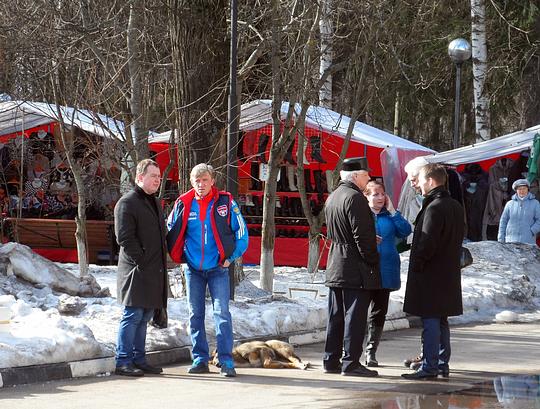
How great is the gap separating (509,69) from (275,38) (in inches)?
644

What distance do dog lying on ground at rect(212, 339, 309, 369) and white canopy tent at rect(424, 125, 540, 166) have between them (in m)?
11.3

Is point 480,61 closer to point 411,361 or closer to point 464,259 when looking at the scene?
point 464,259

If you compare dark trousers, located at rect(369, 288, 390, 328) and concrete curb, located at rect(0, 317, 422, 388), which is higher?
dark trousers, located at rect(369, 288, 390, 328)

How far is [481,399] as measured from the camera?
884 cm

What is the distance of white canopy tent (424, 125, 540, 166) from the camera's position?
2150 cm

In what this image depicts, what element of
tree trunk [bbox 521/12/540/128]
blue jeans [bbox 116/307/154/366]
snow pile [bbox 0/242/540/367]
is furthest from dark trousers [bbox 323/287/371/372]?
tree trunk [bbox 521/12/540/128]

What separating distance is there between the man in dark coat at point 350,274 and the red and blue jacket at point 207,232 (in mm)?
823

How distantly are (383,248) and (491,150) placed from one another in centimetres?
1163

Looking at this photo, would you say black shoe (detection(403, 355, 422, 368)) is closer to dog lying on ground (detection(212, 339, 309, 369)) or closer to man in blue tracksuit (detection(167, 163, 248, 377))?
dog lying on ground (detection(212, 339, 309, 369))

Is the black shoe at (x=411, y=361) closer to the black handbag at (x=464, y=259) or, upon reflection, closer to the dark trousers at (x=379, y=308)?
the dark trousers at (x=379, y=308)

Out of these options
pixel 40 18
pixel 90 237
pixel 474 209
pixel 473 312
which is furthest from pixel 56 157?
pixel 473 312

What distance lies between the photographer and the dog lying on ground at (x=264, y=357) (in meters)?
10.5

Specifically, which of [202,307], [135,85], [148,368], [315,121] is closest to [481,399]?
[202,307]

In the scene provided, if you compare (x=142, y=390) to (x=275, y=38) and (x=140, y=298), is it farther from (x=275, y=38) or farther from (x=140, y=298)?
(x=275, y=38)
